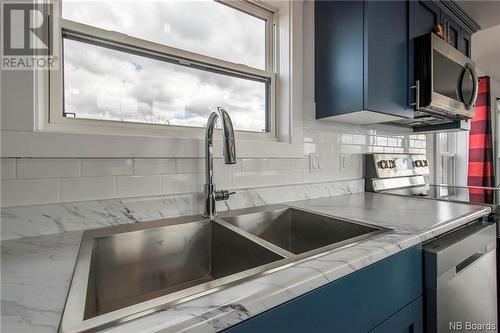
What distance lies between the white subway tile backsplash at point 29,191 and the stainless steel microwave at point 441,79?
1.80 metres

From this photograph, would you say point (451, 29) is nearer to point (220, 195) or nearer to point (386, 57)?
point (386, 57)

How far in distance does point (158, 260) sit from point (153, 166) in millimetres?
348

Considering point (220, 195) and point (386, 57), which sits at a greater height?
point (386, 57)

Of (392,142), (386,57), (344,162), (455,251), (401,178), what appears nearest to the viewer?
(455,251)

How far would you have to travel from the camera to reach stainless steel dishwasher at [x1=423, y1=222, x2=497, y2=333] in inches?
32.1

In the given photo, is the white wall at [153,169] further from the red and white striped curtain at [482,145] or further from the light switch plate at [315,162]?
the red and white striped curtain at [482,145]

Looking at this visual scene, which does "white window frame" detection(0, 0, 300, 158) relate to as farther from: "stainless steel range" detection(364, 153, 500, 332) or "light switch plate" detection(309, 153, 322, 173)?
"stainless steel range" detection(364, 153, 500, 332)

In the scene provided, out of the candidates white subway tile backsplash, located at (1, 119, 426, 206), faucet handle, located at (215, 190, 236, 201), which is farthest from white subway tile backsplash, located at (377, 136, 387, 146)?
faucet handle, located at (215, 190, 236, 201)

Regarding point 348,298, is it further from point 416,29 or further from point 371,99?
point 416,29

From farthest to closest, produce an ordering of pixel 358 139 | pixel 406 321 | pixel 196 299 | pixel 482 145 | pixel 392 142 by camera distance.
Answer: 1. pixel 482 145
2. pixel 392 142
3. pixel 358 139
4. pixel 406 321
5. pixel 196 299

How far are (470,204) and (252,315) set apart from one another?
1344 millimetres

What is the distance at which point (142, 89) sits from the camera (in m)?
1.12

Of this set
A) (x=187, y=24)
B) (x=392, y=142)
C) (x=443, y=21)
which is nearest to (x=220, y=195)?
(x=187, y=24)

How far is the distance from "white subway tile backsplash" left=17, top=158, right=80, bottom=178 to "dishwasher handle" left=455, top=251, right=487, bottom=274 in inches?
53.3
